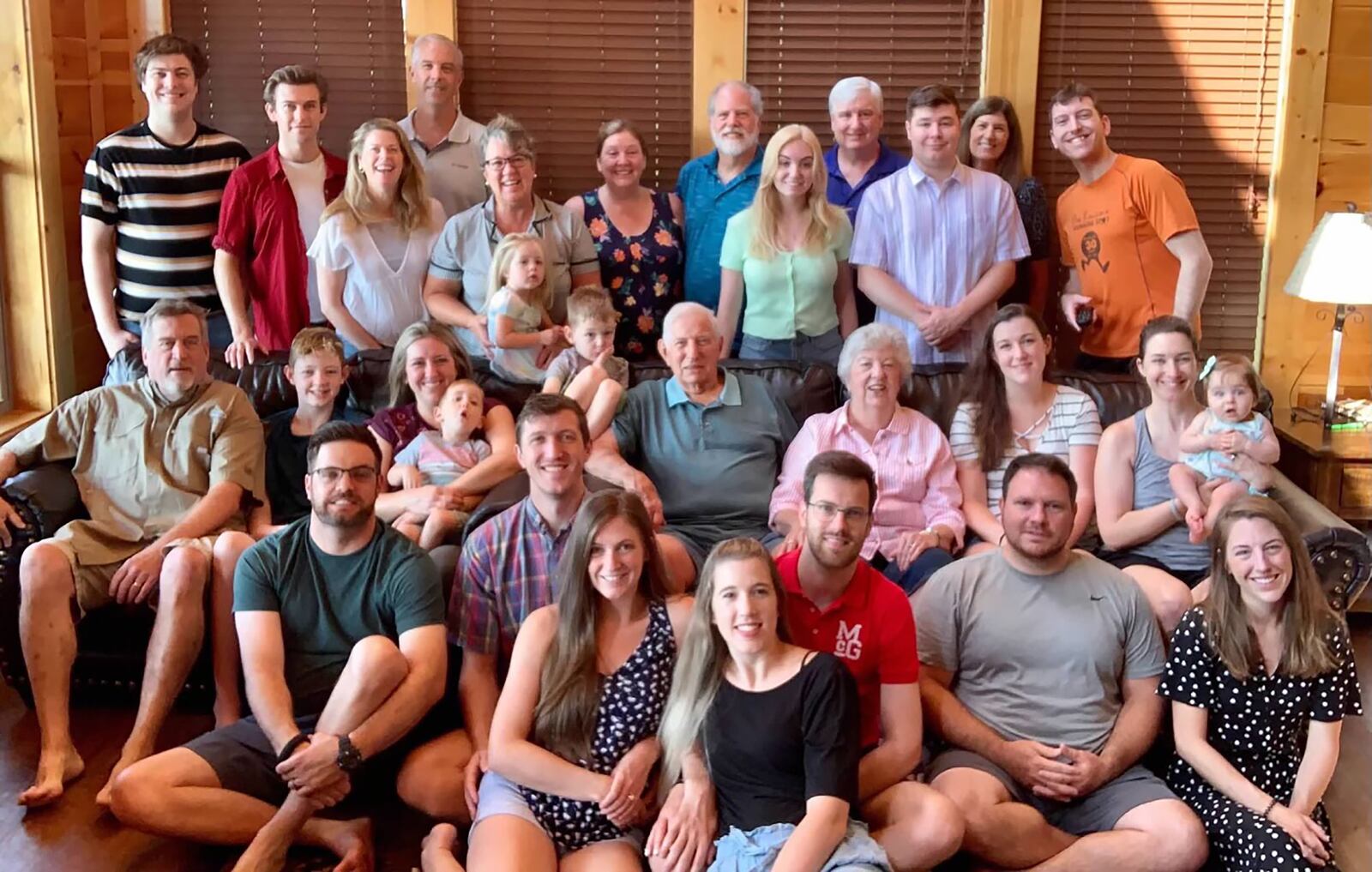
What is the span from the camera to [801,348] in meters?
4.41

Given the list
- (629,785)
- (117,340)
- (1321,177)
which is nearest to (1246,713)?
(629,785)

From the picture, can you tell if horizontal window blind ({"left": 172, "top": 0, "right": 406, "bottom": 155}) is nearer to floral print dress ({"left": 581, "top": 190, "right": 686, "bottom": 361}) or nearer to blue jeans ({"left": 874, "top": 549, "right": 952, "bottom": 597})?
floral print dress ({"left": 581, "top": 190, "right": 686, "bottom": 361})

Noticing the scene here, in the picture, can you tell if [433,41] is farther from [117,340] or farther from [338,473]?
[338,473]

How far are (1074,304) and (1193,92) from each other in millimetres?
1096

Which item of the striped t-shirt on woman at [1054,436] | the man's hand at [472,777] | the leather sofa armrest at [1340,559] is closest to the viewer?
the man's hand at [472,777]

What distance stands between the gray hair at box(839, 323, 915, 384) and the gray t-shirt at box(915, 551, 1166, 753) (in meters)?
0.87

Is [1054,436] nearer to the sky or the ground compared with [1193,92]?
nearer to the ground

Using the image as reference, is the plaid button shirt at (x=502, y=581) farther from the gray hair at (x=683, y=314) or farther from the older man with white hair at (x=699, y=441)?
the gray hair at (x=683, y=314)

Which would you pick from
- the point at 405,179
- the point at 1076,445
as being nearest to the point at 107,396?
the point at 405,179

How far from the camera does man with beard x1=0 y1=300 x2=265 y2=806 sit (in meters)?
3.43

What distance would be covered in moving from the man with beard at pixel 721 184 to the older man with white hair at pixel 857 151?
0.84 feet

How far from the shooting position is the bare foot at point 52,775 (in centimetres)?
325

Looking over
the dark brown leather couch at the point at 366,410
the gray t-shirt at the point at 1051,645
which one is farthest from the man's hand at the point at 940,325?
the gray t-shirt at the point at 1051,645

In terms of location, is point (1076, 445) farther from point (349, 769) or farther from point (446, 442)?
point (349, 769)
